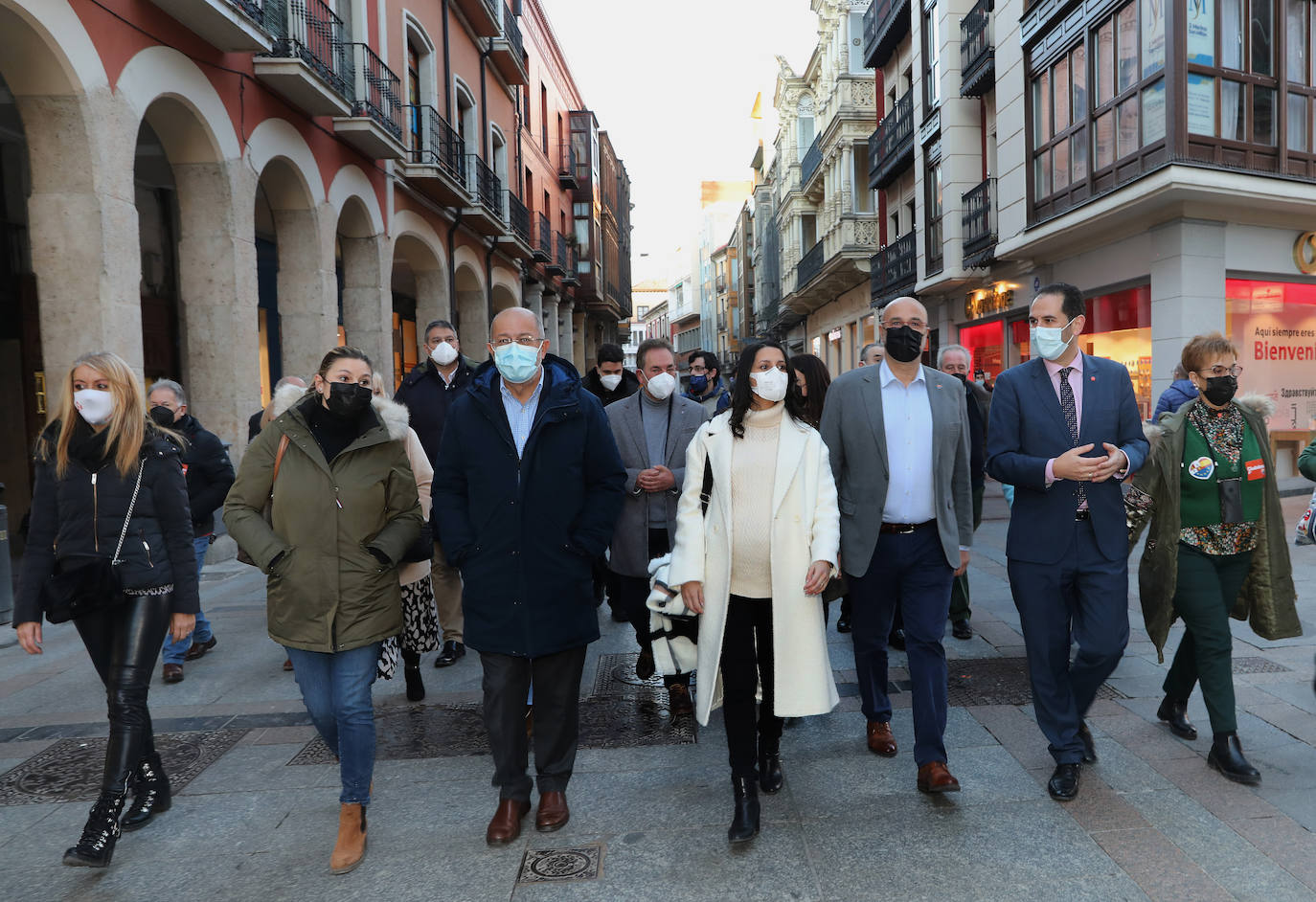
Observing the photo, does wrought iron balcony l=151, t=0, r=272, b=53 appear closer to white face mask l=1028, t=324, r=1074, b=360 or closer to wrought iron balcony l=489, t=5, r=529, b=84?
white face mask l=1028, t=324, r=1074, b=360

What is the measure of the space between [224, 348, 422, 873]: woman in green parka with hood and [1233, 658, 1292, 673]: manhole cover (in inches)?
191

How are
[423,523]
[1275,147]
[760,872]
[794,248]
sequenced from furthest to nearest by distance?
1. [794,248]
2. [1275,147]
3. [423,523]
4. [760,872]

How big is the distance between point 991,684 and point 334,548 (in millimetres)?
3755

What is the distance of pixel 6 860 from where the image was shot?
3.31 m

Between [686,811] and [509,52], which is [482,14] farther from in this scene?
[686,811]

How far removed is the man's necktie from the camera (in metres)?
3.66

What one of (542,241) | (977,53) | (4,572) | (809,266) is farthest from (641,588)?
(809,266)

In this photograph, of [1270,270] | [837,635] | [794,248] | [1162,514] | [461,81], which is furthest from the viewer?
[794,248]

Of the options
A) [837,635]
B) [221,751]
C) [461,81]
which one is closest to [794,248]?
[461,81]

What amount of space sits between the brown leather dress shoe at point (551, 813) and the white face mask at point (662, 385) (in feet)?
7.54

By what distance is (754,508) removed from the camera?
3510 mm

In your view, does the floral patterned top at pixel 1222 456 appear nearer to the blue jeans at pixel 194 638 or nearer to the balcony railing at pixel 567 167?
the blue jeans at pixel 194 638

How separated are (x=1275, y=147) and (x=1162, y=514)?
1122 centimetres

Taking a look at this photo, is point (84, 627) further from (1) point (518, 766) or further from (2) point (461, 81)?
(2) point (461, 81)
